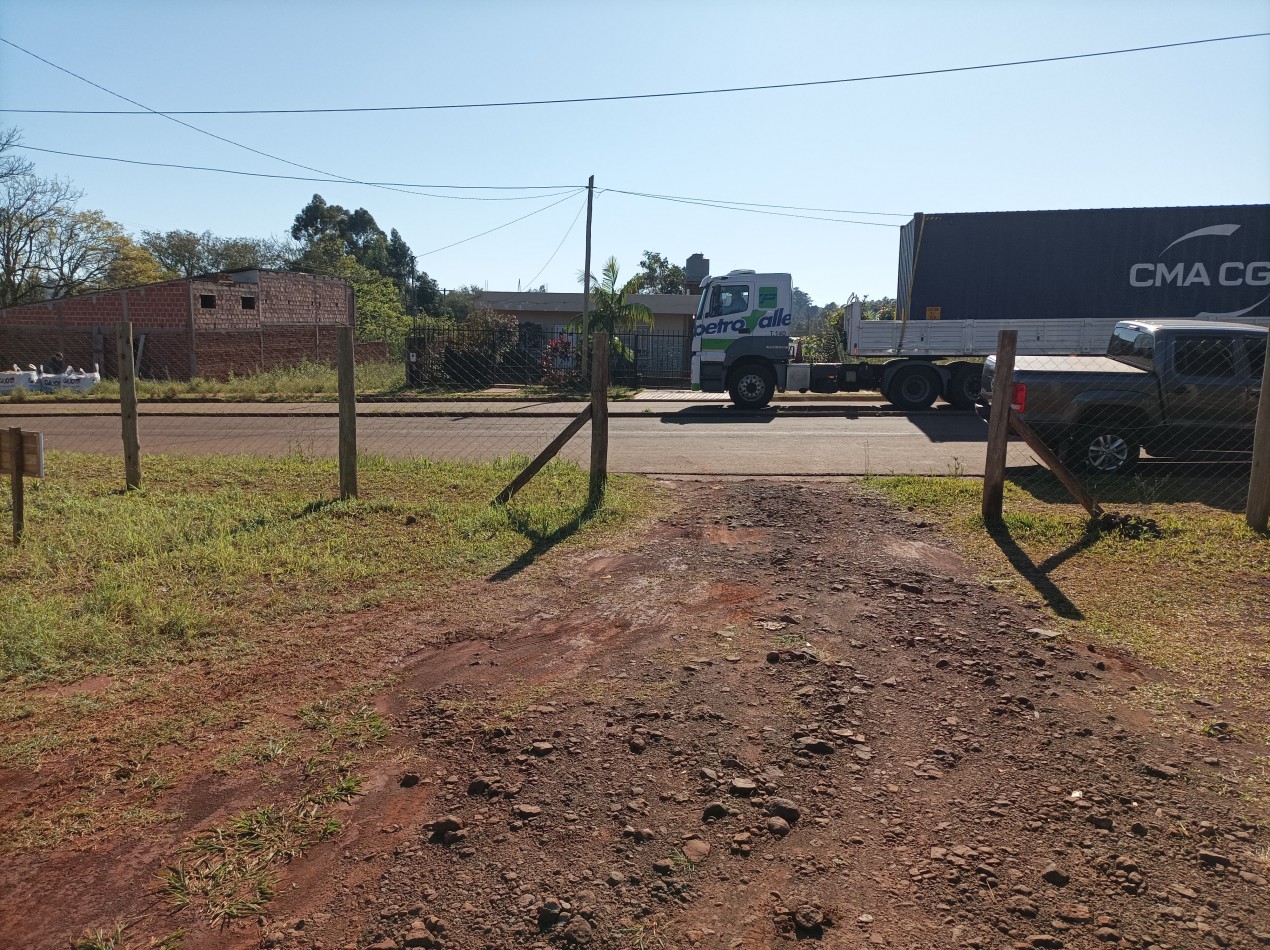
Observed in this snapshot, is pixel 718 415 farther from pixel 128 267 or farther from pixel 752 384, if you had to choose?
pixel 128 267

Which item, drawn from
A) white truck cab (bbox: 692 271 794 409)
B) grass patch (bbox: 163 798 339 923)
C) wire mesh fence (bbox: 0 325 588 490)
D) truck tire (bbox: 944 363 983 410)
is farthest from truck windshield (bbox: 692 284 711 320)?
grass patch (bbox: 163 798 339 923)

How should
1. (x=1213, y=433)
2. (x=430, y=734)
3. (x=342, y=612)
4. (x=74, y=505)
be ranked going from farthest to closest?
(x=1213, y=433) < (x=74, y=505) < (x=342, y=612) < (x=430, y=734)

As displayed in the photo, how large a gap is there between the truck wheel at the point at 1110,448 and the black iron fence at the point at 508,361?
17666 millimetres

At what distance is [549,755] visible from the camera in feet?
12.4

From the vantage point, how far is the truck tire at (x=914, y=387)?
19.4 metres

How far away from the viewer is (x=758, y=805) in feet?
11.1

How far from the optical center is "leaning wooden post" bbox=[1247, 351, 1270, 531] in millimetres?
7328

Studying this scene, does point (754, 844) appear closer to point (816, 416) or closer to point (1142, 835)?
point (1142, 835)

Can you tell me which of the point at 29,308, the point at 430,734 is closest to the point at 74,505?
the point at 430,734

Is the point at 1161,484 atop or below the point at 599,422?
below

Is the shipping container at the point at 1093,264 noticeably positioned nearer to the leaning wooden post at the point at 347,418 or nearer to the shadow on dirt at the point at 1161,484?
the shadow on dirt at the point at 1161,484

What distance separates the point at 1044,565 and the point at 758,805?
407 centimetres

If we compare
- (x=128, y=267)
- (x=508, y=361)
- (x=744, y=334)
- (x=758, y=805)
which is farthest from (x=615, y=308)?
(x=128, y=267)

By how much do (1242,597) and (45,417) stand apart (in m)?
20.3
